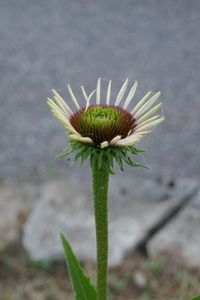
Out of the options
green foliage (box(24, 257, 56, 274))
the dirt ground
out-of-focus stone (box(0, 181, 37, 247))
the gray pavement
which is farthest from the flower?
the gray pavement

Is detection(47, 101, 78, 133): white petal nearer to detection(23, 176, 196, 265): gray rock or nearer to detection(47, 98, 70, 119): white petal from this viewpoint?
detection(47, 98, 70, 119): white petal

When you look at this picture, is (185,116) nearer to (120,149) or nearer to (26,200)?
(26,200)

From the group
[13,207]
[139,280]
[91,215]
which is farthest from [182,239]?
[13,207]

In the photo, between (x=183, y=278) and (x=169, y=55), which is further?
(x=169, y=55)

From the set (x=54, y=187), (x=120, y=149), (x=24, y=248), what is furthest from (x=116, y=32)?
(x=120, y=149)

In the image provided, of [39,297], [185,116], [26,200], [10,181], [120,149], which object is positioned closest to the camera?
[120,149]

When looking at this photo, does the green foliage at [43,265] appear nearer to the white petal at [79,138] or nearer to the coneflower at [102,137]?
the coneflower at [102,137]

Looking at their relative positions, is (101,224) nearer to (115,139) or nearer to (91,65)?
(115,139)
